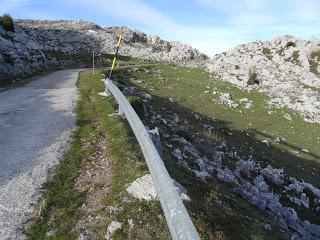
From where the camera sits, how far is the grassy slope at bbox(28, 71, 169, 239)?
24.6 feet

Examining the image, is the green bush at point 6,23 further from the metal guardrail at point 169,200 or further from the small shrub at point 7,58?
the metal guardrail at point 169,200

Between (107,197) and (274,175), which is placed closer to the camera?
(107,197)

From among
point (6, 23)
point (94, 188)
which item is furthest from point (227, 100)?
point (94, 188)

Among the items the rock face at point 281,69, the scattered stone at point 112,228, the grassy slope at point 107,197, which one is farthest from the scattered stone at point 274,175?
the rock face at point 281,69

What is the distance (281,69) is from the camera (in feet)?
193

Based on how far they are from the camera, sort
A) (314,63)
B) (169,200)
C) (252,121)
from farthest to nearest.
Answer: (314,63)
(252,121)
(169,200)

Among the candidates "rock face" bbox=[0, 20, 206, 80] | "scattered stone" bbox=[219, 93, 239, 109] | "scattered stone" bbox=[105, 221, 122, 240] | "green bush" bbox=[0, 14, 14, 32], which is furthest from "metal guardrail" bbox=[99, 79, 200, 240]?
"green bush" bbox=[0, 14, 14, 32]

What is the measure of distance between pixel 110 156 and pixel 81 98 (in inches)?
414

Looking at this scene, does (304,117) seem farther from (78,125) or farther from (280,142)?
(78,125)

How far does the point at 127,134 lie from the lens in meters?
13.3

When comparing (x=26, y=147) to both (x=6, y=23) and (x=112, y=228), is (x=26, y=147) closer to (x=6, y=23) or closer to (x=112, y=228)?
(x=112, y=228)

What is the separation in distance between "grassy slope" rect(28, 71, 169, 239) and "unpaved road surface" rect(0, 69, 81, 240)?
335 millimetres

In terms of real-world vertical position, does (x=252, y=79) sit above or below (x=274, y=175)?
below

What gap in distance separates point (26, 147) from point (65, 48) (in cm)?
7478
